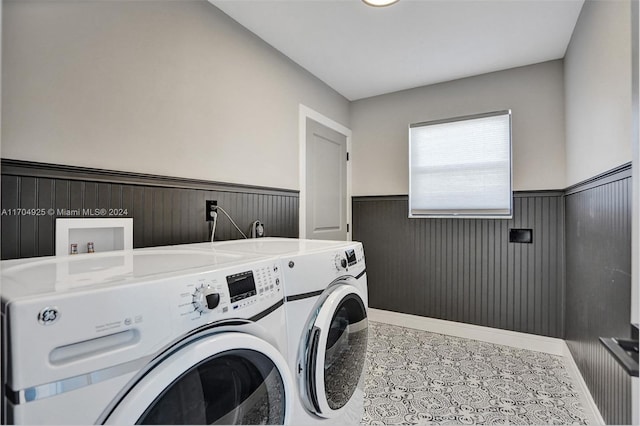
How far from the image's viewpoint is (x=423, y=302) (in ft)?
9.96

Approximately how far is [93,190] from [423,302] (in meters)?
2.71

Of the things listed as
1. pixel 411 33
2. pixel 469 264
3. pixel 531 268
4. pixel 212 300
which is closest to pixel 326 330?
pixel 212 300

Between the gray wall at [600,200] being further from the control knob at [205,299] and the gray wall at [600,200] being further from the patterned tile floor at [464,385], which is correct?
the control knob at [205,299]

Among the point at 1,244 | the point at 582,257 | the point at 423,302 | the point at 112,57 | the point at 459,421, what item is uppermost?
the point at 112,57

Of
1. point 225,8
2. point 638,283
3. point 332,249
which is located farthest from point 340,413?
point 225,8

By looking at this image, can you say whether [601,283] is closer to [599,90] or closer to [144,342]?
[599,90]

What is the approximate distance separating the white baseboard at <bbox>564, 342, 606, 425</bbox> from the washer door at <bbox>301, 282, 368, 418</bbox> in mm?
1255

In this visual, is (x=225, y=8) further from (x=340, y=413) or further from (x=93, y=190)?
(x=340, y=413)

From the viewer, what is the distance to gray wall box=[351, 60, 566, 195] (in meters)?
2.55

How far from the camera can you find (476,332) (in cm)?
280

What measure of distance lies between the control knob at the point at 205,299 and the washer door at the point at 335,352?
1.52ft

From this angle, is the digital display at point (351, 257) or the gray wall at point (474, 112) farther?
the gray wall at point (474, 112)

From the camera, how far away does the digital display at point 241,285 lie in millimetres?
851

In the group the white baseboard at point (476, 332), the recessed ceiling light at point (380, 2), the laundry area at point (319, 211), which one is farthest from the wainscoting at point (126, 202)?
the white baseboard at point (476, 332)
